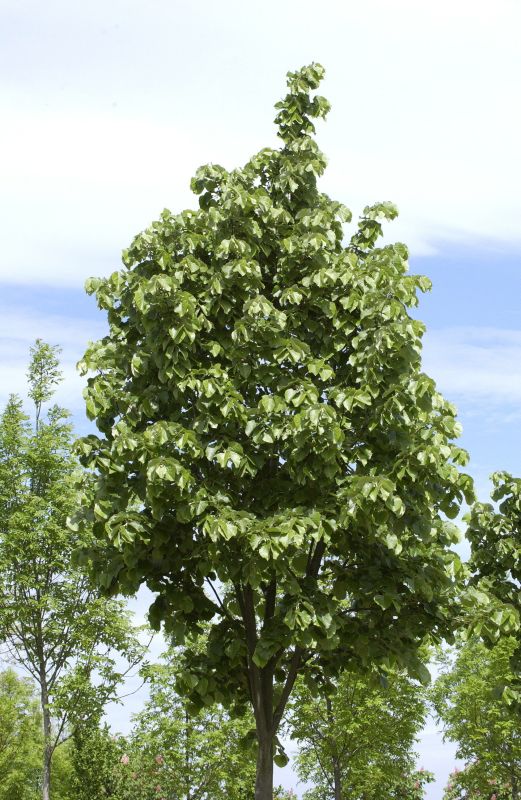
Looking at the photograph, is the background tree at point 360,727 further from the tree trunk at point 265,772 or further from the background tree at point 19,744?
the tree trunk at point 265,772

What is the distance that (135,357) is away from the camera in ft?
41.8

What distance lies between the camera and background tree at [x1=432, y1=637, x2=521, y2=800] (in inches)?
1214

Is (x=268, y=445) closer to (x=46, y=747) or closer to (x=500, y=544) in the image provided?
(x=500, y=544)

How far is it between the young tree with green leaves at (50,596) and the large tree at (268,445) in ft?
Result: 48.8

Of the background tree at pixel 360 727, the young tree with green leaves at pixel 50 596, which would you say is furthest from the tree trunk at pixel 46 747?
the background tree at pixel 360 727

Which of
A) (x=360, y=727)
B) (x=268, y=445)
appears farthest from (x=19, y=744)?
(x=268, y=445)

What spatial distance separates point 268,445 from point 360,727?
21.1 m

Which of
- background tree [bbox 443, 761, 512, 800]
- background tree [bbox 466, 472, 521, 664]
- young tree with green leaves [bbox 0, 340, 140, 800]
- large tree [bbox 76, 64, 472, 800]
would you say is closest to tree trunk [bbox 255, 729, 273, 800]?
large tree [bbox 76, 64, 472, 800]

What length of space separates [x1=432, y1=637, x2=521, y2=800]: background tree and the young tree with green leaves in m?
12.8

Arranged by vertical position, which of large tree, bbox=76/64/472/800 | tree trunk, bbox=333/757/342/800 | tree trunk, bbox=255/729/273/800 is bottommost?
tree trunk, bbox=255/729/273/800

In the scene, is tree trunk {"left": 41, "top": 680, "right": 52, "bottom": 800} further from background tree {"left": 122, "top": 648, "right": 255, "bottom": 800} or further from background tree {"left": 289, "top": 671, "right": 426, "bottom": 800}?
background tree {"left": 289, "top": 671, "right": 426, "bottom": 800}

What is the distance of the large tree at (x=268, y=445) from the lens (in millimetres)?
11703

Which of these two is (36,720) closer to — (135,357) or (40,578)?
(40,578)

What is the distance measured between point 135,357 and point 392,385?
383cm
